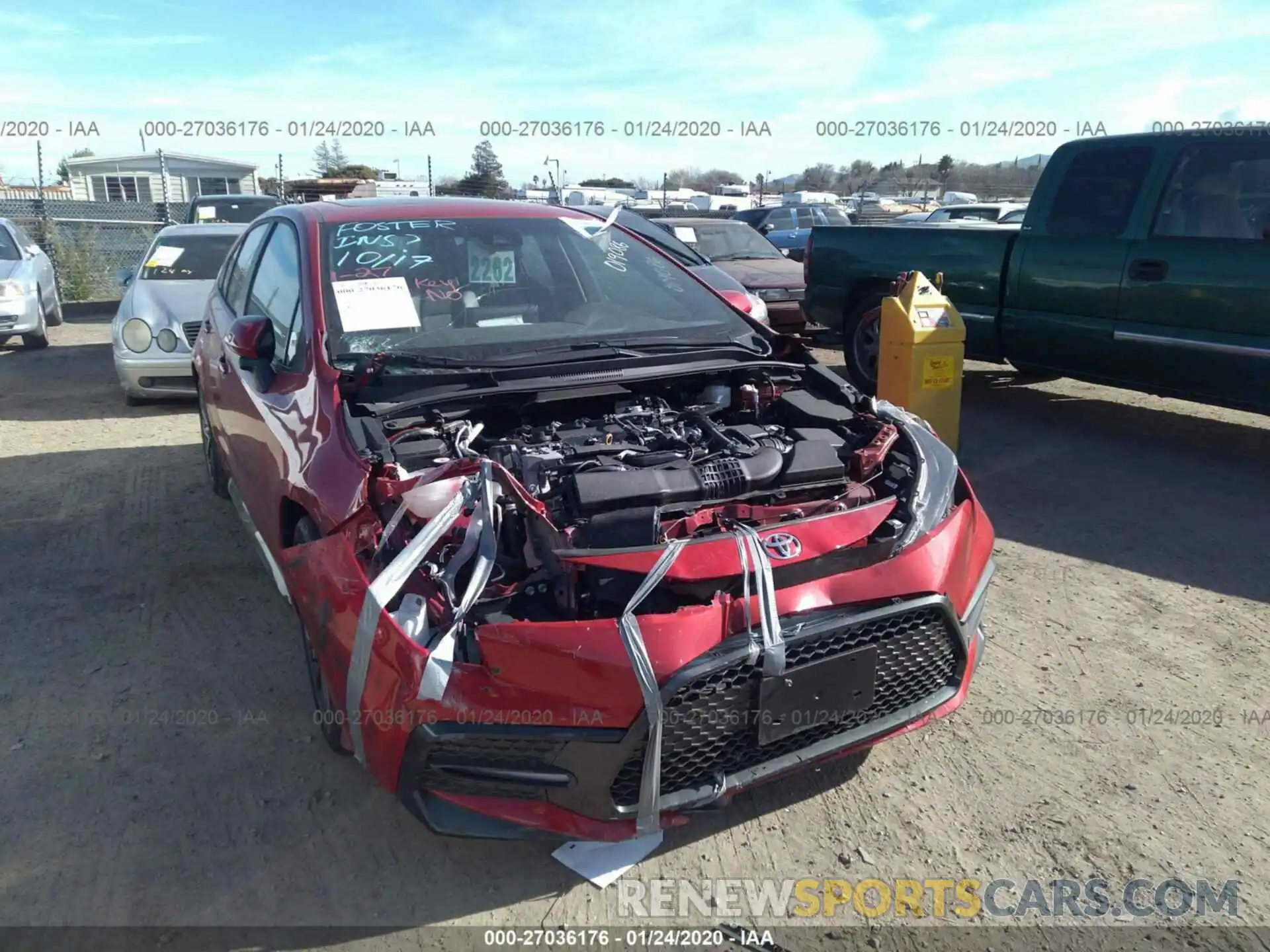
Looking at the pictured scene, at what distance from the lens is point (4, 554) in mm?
4598

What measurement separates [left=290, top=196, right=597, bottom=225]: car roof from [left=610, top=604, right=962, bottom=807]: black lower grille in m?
2.47

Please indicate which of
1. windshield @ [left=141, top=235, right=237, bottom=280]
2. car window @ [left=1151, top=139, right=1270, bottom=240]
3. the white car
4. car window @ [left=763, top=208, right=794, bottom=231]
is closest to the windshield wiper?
car window @ [left=1151, top=139, right=1270, bottom=240]

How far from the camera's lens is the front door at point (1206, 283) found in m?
5.14

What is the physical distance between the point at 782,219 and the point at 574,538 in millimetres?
19336

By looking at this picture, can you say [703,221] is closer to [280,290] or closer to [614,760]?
[280,290]

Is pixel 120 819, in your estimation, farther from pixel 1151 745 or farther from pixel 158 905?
pixel 1151 745

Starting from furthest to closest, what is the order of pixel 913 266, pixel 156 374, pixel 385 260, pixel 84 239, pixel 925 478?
1. pixel 84 239
2. pixel 156 374
3. pixel 913 266
4. pixel 385 260
5. pixel 925 478

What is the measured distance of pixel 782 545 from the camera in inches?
95.8

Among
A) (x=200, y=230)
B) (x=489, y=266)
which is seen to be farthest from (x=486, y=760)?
(x=200, y=230)

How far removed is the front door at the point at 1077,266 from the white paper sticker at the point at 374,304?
4537 mm

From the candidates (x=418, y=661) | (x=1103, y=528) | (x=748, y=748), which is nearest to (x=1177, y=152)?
(x=1103, y=528)

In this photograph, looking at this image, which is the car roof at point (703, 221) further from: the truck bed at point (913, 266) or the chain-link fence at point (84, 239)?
the chain-link fence at point (84, 239)

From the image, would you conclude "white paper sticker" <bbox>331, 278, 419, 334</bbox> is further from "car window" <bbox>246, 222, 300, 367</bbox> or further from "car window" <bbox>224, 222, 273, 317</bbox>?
"car window" <bbox>224, 222, 273, 317</bbox>

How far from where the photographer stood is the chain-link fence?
48.2 feet
